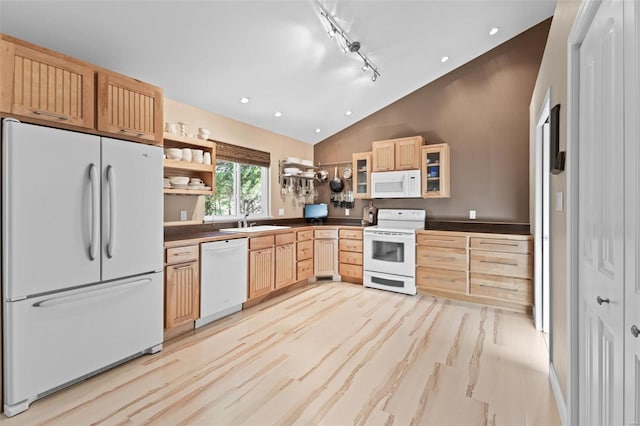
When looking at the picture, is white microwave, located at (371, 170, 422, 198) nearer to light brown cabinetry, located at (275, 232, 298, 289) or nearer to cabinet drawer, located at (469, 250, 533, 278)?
cabinet drawer, located at (469, 250, 533, 278)

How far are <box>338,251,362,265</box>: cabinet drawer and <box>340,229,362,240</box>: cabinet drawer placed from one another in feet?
0.79

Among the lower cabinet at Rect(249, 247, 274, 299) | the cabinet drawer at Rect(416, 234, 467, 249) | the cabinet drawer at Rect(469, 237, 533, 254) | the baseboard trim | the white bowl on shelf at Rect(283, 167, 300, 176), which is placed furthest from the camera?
the white bowl on shelf at Rect(283, 167, 300, 176)

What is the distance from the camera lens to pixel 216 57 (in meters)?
2.96

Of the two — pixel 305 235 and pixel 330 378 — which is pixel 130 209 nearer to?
pixel 330 378

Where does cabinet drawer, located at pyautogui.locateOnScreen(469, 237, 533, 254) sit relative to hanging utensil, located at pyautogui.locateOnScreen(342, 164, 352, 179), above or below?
below

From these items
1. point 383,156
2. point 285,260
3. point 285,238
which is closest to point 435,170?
point 383,156

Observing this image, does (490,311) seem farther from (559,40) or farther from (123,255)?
(123,255)

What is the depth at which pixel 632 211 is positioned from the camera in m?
0.93

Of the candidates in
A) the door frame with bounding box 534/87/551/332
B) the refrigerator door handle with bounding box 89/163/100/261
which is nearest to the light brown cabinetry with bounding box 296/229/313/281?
the refrigerator door handle with bounding box 89/163/100/261

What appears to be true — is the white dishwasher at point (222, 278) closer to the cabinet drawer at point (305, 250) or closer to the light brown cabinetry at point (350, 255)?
the cabinet drawer at point (305, 250)

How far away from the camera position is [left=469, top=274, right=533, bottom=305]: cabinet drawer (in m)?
3.41

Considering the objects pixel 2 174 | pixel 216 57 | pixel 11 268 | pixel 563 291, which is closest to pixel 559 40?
pixel 563 291

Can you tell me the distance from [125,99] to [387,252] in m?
3.44

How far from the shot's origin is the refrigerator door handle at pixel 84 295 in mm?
1892
